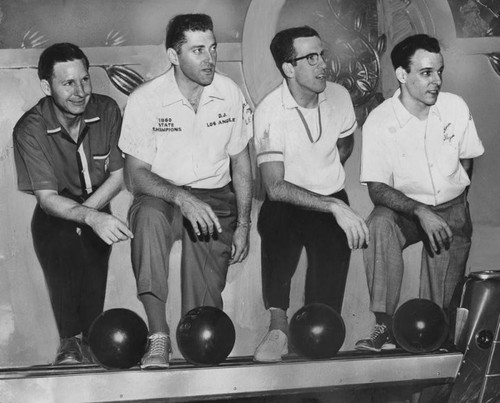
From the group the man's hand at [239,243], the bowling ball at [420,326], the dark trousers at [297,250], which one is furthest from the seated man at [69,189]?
the bowling ball at [420,326]

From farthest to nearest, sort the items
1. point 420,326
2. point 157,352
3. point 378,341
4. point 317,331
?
point 378,341
point 420,326
point 317,331
point 157,352

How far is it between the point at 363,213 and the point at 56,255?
1.67 meters

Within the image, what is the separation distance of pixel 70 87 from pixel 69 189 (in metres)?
0.51

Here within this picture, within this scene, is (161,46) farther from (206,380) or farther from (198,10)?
(206,380)

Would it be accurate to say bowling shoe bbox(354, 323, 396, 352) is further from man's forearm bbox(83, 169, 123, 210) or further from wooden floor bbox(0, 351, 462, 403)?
man's forearm bbox(83, 169, 123, 210)

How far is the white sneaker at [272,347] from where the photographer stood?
4984 millimetres

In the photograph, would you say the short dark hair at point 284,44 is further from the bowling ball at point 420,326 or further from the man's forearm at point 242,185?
the bowling ball at point 420,326

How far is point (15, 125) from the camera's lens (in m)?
4.77

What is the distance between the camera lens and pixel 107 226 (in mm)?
4812

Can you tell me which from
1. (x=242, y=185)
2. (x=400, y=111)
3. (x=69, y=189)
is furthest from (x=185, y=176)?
(x=400, y=111)

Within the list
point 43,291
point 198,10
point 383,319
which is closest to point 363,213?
point 383,319

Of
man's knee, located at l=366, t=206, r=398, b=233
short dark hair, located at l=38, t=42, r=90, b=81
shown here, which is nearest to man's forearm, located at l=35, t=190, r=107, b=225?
short dark hair, located at l=38, t=42, r=90, b=81

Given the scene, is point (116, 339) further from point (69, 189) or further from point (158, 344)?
point (69, 189)

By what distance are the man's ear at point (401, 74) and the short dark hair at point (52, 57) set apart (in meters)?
1.76
